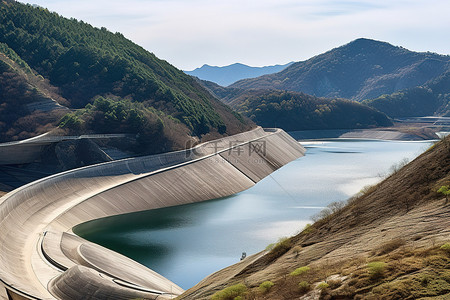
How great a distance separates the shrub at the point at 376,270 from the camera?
632 inches

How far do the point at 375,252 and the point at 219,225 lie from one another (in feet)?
139

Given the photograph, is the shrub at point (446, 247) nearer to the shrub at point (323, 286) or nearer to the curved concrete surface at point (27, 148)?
the shrub at point (323, 286)

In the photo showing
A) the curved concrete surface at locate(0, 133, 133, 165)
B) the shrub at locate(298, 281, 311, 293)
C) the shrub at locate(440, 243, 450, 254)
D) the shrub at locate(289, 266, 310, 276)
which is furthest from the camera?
the curved concrete surface at locate(0, 133, 133, 165)

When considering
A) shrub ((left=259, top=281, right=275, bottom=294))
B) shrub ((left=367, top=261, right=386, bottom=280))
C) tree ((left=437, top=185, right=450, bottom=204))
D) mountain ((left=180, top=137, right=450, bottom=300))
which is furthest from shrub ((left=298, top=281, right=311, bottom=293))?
tree ((left=437, top=185, right=450, bottom=204))

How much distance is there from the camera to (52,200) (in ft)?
193

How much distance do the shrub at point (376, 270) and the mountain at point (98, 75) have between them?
77004mm

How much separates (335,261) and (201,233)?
38002 millimetres

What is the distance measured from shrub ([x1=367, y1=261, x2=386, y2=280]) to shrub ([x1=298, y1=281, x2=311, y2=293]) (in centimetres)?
212

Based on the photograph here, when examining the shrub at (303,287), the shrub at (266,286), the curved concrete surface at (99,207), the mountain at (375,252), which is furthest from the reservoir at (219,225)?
the shrub at (303,287)

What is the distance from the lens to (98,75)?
117 m

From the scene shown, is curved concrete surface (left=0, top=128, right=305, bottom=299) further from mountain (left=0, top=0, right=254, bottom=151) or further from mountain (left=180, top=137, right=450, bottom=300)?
mountain (left=180, top=137, right=450, bottom=300)

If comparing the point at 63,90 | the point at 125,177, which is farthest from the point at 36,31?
the point at 125,177

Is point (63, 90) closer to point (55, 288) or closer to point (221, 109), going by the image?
point (221, 109)

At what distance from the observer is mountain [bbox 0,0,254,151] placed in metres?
108
